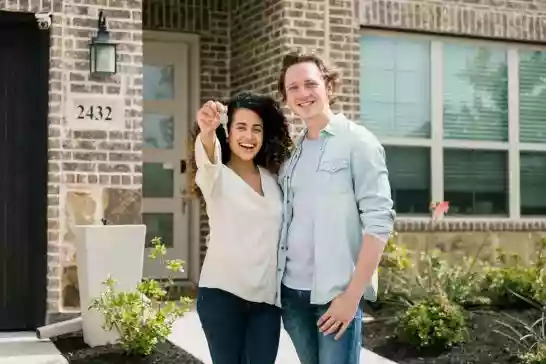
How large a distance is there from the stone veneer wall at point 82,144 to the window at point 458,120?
7.76ft

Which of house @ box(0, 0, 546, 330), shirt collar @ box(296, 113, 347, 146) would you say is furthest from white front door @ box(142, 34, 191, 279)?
shirt collar @ box(296, 113, 347, 146)

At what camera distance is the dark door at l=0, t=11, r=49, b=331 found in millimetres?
5742

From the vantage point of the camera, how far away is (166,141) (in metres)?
7.88

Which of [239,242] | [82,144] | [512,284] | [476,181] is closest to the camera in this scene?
[239,242]

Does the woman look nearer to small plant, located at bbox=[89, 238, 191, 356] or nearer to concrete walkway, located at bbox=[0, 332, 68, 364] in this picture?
small plant, located at bbox=[89, 238, 191, 356]

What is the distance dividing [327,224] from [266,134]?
21.0 inches

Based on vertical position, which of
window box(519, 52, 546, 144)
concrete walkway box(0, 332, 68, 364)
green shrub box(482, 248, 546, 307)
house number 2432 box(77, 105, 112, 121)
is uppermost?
window box(519, 52, 546, 144)

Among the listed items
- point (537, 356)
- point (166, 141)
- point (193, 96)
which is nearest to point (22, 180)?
point (166, 141)

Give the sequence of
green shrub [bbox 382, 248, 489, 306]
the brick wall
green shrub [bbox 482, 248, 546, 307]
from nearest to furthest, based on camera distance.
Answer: green shrub [bbox 382, 248, 489, 306] → green shrub [bbox 482, 248, 546, 307] → the brick wall

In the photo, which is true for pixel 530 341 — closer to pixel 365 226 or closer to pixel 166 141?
pixel 365 226

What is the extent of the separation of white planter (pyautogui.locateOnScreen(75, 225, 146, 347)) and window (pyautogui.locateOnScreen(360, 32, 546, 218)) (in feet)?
9.58

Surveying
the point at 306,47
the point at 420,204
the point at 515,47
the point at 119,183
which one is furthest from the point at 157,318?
the point at 515,47

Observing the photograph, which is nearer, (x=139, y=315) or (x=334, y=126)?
(x=334, y=126)

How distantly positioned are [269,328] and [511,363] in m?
2.70
